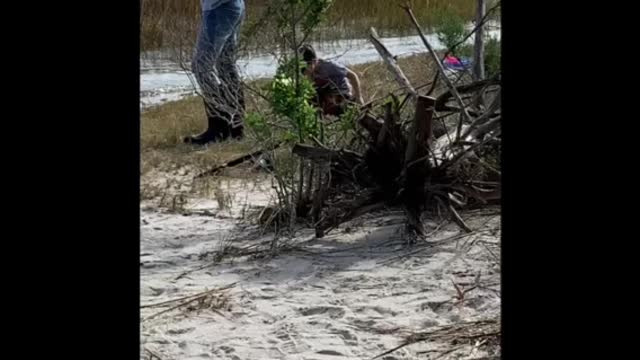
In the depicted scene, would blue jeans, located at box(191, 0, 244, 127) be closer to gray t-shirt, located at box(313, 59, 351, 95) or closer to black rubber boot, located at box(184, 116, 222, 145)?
gray t-shirt, located at box(313, 59, 351, 95)

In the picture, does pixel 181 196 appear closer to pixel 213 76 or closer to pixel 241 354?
pixel 213 76

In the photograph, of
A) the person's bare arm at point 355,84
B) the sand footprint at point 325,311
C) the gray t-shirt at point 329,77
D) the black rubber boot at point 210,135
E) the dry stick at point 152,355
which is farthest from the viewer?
the black rubber boot at point 210,135

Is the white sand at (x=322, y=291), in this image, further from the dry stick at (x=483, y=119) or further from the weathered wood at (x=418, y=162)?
the dry stick at (x=483, y=119)

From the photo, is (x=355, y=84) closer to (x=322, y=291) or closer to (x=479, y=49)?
(x=479, y=49)

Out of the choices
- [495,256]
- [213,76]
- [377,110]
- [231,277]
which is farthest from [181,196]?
[495,256]

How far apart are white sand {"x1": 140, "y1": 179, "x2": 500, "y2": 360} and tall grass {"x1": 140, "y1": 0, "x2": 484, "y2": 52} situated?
2.50 m

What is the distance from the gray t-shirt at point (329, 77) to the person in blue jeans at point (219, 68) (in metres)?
0.51

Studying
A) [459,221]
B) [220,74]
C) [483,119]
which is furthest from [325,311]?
[220,74]

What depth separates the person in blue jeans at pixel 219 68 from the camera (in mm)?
4309

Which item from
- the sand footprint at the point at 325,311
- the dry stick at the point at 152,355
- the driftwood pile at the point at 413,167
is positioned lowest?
the dry stick at the point at 152,355

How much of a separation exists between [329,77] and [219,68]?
1.24 m

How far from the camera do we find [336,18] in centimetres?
1114

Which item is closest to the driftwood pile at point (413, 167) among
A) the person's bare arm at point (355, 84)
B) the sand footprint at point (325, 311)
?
the sand footprint at point (325, 311)
